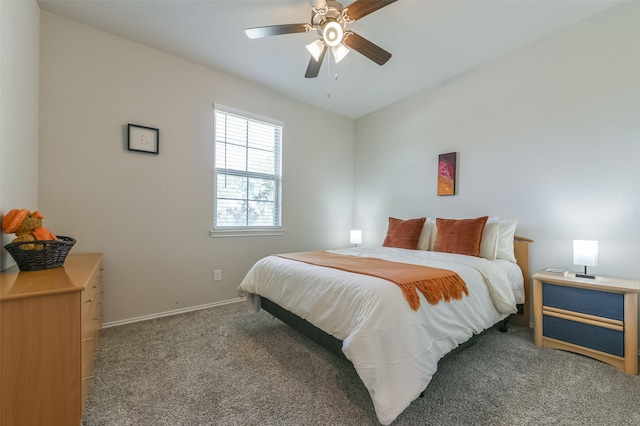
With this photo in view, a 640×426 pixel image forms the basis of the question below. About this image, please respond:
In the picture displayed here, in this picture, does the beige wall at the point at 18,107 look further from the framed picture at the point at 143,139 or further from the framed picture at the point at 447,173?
the framed picture at the point at 447,173

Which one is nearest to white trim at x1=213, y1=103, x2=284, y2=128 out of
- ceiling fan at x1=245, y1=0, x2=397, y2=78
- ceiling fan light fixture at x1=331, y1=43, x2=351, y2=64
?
ceiling fan at x1=245, y1=0, x2=397, y2=78

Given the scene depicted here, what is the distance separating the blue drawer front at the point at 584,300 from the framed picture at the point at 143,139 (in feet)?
12.7

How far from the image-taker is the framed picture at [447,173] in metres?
3.22

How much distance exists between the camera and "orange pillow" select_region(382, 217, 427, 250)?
3064 millimetres

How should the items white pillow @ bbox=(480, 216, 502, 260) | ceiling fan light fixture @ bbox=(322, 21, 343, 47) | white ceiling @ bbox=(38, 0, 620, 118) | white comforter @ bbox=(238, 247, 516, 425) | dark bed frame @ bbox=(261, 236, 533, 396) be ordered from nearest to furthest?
1. white comforter @ bbox=(238, 247, 516, 425)
2. dark bed frame @ bbox=(261, 236, 533, 396)
3. ceiling fan light fixture @ bbox=(322, 21, 343, 47)
4. white ceiling @ bbox=(38, 0, 620, 118)
5. white pillow @ bbox=(480, 216, 502, 260)

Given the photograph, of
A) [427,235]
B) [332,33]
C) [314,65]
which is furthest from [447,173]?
[332,33]

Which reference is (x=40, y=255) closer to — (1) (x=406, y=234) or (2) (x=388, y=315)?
(2) (x=388, y=315)

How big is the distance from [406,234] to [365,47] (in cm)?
199

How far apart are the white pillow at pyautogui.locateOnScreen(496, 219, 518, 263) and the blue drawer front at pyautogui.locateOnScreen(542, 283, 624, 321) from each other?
42 centimetres

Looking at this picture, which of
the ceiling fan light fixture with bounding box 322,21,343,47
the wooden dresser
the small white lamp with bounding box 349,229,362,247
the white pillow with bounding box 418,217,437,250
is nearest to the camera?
the wooden dresser

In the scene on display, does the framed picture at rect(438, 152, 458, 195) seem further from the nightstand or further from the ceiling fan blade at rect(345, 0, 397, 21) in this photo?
the ceiling fan blade at rect(345, 0, 397, 21)

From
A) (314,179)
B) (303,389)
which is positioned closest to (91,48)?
(314,179)

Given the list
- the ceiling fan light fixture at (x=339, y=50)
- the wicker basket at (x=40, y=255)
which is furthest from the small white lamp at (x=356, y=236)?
the wicker basket at (x=40, y=255)

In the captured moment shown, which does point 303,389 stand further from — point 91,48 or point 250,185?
point 91,48
